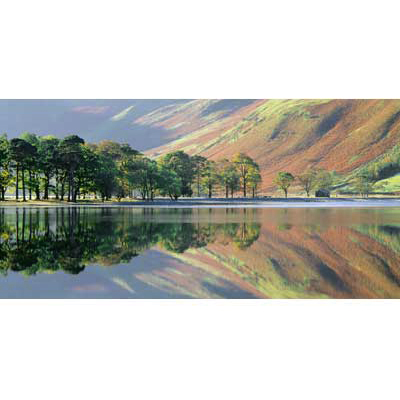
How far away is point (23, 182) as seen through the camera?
61.4 m

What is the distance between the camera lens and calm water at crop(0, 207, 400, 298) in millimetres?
11211

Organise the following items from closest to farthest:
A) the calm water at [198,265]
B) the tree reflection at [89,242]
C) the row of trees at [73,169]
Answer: the calm water at [198,265]
the tree reflection at [89,242]
the row of trees at [73,169]

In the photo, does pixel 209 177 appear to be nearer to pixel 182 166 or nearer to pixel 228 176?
pixel 228 176

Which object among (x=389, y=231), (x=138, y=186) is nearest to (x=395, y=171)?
(x=138, y=186)

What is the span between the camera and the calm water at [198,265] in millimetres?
11211

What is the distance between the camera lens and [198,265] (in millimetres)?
13961

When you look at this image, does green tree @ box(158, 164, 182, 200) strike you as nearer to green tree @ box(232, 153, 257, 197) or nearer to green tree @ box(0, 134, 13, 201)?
green tree @ box(0, 134, 13, 201)

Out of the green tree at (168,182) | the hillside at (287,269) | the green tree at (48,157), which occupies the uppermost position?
the green tree at (48,157)

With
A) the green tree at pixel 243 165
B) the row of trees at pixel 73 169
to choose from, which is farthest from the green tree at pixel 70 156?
the green tree at pixel 243 165

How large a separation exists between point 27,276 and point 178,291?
11.5ft

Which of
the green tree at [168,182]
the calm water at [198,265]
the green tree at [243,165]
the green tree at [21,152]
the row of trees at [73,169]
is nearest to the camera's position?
the calm water at [198,265]

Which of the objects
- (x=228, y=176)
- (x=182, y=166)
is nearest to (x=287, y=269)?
(x=182, y=166)

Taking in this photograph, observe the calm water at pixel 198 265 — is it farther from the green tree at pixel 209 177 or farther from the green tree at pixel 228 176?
the green tree at pixel 228 176

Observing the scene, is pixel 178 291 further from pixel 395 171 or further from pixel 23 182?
pixel 395 171
